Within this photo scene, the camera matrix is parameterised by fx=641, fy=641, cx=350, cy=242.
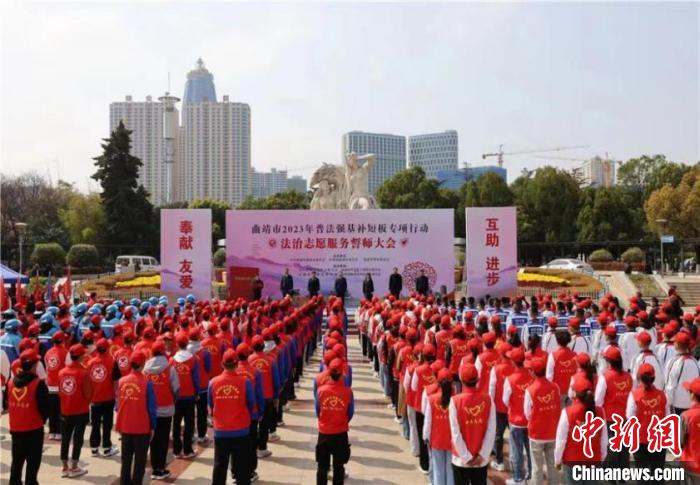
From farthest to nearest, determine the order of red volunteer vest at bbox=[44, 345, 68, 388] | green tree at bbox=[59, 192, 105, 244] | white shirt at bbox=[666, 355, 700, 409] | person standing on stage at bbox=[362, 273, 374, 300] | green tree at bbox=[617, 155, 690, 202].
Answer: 1. green tree at bbox=[617, 155, 690, 202]
2. green tree at bbox=[59, 192, 105, 244]
3. person standing on stage at bbox=[362, 273, 374, 300]
4. red volunteer vest at bbox=[44, 345, 68, 388]
5. white shirt at bbox=[666, 355, 700, 409]

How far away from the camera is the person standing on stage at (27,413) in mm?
5582

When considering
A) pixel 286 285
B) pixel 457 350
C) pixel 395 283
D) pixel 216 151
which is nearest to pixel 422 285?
pixel 395 283

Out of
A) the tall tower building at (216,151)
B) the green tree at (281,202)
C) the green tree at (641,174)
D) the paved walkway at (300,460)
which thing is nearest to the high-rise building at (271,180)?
the tall tower building at (216,151)

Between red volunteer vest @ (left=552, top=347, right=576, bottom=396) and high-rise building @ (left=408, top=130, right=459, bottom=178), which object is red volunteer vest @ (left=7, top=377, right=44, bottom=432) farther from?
high-rise building @ (left=408, top=130, right=459, bottom=178)

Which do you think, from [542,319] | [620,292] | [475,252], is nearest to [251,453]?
[542,319]

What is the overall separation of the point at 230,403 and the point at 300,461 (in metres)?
1.84

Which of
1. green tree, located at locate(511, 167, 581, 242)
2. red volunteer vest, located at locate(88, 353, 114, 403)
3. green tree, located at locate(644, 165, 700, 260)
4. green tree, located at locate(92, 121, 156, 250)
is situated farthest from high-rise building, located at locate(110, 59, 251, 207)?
red volunteer vest, located at locate(88, 353, 114, 403)

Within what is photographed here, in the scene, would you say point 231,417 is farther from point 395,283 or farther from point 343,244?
point 343,244

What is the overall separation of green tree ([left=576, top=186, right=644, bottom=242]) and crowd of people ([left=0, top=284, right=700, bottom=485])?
33647 mm

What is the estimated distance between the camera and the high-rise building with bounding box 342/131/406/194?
12612 centimetres

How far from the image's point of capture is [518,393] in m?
5.64

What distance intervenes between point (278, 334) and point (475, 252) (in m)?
10.7

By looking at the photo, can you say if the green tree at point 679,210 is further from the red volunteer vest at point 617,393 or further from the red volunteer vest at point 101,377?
the red volunteer vest at point 101,377

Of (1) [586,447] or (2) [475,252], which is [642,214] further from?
(1) [586,447]
